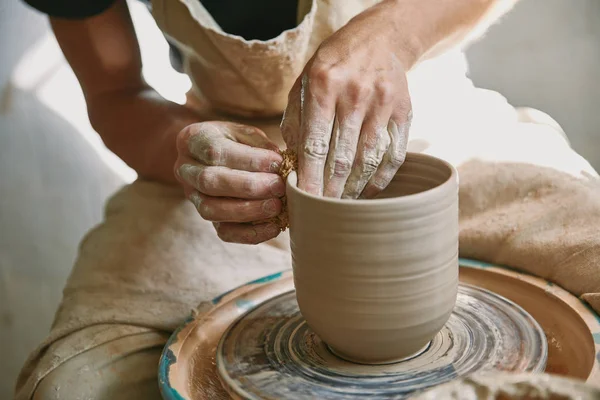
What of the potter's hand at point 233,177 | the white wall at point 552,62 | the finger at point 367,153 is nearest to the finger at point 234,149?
the potter's hand at point 233,177

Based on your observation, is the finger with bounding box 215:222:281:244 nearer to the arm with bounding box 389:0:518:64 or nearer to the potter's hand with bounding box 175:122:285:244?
the potter's hand with bounding box 175:122:285:244

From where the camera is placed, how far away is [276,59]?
133 cm

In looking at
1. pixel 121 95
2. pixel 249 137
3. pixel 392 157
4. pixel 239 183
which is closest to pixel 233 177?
pixel 239 183

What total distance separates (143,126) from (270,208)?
0.61 meters

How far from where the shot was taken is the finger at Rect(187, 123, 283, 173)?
0.97 meters

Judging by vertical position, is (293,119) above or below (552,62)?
above

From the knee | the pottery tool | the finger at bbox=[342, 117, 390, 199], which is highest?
the finger at bbox=[342, 117, 390, 199]

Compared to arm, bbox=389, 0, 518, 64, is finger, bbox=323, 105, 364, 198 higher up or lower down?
lower down

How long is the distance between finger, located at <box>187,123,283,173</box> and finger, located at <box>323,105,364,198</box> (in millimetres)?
77

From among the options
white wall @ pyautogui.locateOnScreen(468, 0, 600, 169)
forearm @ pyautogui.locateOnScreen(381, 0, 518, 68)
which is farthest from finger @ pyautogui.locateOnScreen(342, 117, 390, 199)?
white wall @ pyautogui.locateOnScreen(468, 0, 600, 169)

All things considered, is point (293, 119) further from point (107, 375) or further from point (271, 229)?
point (107, 375)

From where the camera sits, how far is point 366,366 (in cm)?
93

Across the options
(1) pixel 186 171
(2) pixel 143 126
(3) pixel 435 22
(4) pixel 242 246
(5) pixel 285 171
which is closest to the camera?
(5) pixel 285 171

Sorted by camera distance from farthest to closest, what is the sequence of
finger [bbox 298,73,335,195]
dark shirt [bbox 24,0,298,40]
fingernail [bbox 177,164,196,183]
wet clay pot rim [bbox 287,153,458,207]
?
1. dark shirt [bbox 24,0,298,40]
2. fingernail [bbox 177,164,196,183]
3. finger [bbox 298,73,335,195]
4. wet clay pot rim [bbox 287,153,458,207]
